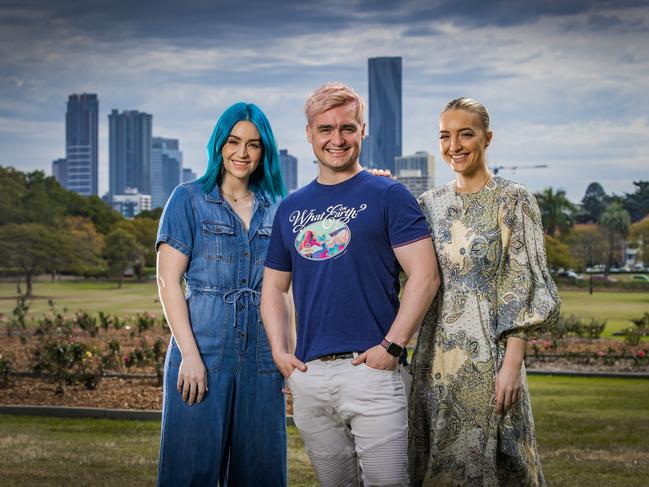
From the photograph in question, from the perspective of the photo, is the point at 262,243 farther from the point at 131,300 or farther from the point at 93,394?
the point at 131,300

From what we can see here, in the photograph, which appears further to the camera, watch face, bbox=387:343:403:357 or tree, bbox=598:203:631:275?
tree, bbox=598:203:631:275

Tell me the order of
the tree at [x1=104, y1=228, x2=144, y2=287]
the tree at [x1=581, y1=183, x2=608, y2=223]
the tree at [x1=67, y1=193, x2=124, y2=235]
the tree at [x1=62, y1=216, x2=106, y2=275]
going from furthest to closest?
1. the tree at [x1=581, y1=183, x2=608, y2=223]
2. the tree at [x1=67, y1=193, x2=124, y2=235]
3. the tree at [x1=104, y1=228, x2=144, y2=287]
4. the tree at [x1=62, y1=216, x2=106, y2=275]

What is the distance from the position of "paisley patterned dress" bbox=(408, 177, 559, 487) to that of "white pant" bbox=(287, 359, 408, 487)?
303 millimetres

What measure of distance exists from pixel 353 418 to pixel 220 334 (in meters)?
0.64

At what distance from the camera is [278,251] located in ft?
10.4

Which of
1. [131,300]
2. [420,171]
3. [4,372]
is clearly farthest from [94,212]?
[4,372]

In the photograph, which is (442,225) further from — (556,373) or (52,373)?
(556,373)

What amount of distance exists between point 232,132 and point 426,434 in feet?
4.42

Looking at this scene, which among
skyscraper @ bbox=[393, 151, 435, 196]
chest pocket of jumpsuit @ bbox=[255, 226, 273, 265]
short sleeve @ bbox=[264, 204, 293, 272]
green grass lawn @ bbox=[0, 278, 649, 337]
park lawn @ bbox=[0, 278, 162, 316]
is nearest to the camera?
short sleeve @ bbox=[264, 204, 293, 272]

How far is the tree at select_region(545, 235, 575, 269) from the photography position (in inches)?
940

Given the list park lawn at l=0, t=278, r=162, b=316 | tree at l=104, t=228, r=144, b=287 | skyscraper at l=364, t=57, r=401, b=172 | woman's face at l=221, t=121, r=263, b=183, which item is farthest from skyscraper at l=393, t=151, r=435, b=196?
woman's face at l=221, t=121, r=263, b=183

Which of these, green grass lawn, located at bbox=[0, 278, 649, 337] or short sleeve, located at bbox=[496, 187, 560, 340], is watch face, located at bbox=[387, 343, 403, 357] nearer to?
short sleeve, located at bbox=[496, 187, 560, 340]

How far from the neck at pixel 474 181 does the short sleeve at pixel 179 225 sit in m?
1.02

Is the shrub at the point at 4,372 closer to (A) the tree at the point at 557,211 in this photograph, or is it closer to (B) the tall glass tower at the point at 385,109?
(A) the tree at the point at 557,211
